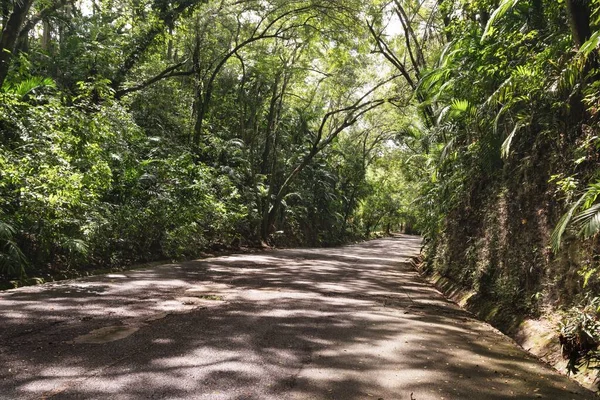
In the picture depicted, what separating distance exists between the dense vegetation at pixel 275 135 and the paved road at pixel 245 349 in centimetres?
88

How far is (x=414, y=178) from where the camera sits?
86.2 ft

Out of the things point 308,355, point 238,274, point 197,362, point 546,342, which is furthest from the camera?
point 238,274

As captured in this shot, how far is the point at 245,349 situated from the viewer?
4.02 m

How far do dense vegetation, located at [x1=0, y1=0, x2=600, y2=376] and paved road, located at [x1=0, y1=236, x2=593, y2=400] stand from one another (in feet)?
2.89

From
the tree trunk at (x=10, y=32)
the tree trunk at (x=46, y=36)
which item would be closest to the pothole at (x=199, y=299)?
the tree trunk at (x=10, y=32)

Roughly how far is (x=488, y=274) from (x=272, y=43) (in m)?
16.0

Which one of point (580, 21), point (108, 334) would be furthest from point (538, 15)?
point (108, 334)

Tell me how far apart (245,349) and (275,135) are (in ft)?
58.1

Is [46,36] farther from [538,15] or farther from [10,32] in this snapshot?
[538,15]

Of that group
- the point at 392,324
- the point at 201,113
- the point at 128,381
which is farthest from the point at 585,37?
the point at 201,113

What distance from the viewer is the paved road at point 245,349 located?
315cm

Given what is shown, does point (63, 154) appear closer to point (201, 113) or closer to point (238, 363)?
point (238, 363)

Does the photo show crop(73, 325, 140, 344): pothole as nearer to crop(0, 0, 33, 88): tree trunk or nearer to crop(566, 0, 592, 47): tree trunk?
crop(566, 0, 592, 47): tree trunk

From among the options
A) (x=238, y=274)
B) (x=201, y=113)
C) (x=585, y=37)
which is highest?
(x=201, y=113)
